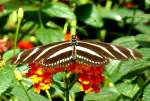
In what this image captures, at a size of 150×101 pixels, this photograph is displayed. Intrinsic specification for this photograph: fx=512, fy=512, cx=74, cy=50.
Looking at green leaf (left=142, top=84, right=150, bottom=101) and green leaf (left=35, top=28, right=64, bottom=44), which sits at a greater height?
green leaf (left=35, top=28, right=64, bottom=44)

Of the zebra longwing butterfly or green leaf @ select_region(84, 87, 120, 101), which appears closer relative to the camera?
the zebra longwing butterfly

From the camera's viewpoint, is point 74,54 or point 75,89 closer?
point 74,54

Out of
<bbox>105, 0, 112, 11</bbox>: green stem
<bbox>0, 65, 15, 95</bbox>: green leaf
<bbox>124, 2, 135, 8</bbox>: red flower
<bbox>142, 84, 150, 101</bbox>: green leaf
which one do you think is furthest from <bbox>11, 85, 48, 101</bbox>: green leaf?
<bbox>124, 2, 135, 8</bbox>: red flower

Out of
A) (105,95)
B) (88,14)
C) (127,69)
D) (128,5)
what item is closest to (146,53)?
(127,69)

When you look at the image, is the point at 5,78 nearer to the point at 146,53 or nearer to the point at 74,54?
the point at 74,54

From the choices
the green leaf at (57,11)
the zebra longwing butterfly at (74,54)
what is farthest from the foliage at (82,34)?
the zebra longwing butterfly at (74,54)

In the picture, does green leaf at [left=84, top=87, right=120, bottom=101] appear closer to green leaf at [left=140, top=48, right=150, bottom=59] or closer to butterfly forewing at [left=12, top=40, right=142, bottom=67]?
green leaf at [left=140, top=48, right=150, bottom=59]

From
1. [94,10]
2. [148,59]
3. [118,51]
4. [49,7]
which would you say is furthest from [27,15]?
[118,51]
